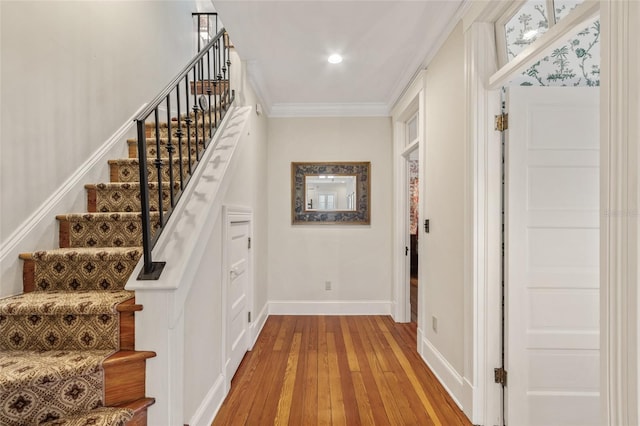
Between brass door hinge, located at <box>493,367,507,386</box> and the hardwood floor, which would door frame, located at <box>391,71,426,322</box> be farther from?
brass door hinge, located at <box>493,367,507,386</box>

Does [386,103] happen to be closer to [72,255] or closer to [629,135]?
[629,135]

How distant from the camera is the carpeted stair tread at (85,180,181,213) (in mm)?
2059

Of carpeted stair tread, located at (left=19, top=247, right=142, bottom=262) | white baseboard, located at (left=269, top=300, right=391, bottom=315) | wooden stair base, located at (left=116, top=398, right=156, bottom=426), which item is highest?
carpeted stair tread, located at (left=19, top=247, right=142, bottom=262)

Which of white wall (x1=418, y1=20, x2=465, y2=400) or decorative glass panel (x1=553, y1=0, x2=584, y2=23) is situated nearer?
decorative glass panel (x1=553, y1=0, x2=584, y2=23)

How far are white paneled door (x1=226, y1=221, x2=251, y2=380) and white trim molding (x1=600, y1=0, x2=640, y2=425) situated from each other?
1.97m

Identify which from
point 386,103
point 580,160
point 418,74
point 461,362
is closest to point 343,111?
point 386,103

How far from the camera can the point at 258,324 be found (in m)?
3.10

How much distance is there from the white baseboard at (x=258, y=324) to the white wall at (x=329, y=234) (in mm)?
193

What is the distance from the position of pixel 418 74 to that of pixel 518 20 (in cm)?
109

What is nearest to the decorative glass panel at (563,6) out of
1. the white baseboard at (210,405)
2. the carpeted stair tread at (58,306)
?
the carpeted stair tread at (58,306)

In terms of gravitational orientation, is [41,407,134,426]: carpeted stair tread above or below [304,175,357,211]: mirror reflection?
below

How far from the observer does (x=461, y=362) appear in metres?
1.88

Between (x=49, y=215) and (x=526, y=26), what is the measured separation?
9.73 feet

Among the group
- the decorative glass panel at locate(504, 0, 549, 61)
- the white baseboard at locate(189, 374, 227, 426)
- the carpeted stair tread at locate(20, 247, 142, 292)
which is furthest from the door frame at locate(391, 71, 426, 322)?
the carpeted stair tread at locate(20, 247, 142, 292)
